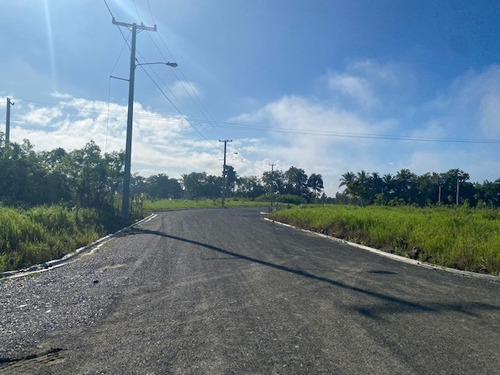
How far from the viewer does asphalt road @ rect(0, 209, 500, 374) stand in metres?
3.74

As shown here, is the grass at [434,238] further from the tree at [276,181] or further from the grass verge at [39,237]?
the tree at [276,181]

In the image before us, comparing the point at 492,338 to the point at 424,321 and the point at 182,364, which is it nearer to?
the point at 424,321

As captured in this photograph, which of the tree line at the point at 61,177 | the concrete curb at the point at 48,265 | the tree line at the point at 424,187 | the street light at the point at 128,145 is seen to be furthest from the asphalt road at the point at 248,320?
→ the tree line at the point at 424,187

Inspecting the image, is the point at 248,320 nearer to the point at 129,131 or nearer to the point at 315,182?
the point at 129,131

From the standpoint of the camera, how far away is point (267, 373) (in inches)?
138

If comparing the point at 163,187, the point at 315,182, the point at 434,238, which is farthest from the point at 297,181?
the point at 434,238

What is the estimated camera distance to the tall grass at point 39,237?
8.75m

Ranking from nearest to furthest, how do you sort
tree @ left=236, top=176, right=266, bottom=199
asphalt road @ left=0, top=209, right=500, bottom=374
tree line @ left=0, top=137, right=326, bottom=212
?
asphalt road @ left=0, top=209, right=500, bottom=374
tree line @ left=0, top=137, right=326, bottom=212
tree @ left=236, top=176, right=266, bottom=199

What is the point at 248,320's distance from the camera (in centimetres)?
491

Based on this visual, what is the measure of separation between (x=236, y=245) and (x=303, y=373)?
8853mm

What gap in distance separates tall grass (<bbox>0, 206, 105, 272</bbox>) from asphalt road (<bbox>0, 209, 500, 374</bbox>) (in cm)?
102

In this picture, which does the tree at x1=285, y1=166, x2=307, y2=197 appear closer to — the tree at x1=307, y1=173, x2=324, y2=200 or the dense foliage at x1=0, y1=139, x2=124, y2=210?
the tree at x1=307, y1=173, x2=324, y2=200

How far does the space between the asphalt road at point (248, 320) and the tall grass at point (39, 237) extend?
1.02 metres

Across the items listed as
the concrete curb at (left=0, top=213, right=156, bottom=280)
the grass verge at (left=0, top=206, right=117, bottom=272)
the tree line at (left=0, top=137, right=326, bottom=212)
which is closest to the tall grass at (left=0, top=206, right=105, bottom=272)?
the grass verge at (left=0, top=206, right=117, bottom=272)
